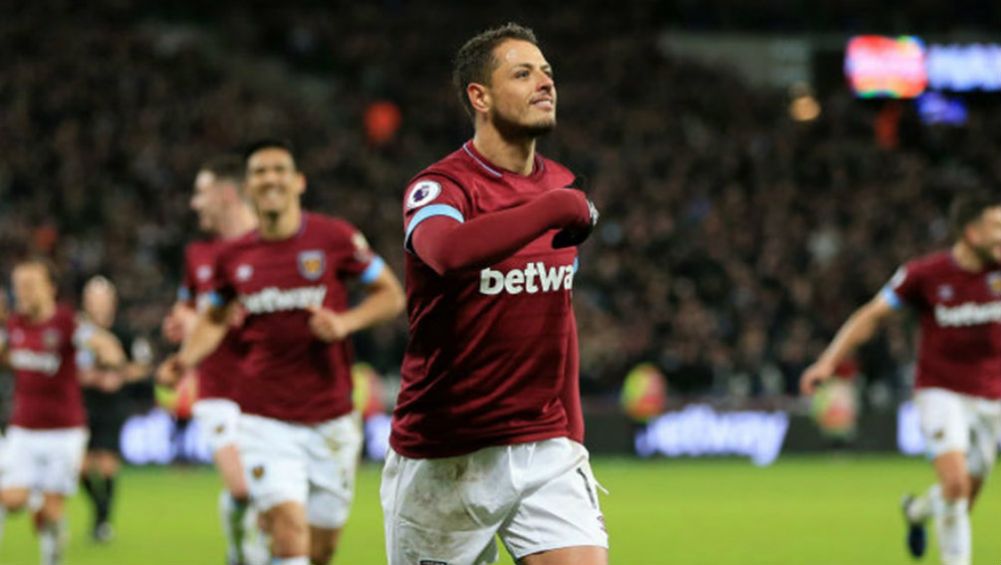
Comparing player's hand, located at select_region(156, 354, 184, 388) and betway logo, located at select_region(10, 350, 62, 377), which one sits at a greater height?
betway logo, located at select_region(10, 350, 62, 377)

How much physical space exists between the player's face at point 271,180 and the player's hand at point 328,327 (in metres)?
0.82

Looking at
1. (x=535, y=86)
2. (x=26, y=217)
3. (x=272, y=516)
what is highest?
(x=26, y=217)

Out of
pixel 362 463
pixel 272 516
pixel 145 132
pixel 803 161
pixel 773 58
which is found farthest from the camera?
pixel 773 58

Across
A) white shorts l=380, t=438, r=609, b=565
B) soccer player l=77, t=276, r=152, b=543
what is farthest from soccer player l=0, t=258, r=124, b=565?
white shorts l=380, t=438, r=609, b=565

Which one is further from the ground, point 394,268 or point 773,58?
point 773,58

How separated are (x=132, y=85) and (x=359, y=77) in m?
6.52

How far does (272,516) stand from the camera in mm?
8039

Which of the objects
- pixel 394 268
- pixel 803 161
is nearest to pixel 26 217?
pixel 394 268

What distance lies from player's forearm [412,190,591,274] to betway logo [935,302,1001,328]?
658cm

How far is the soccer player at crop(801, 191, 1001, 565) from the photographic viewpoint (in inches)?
415

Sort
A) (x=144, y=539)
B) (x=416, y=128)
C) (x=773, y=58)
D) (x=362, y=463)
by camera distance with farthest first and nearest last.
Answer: (x=773, y=58) → (x=416, y=128) → (x=362, y=463) → (x=144, y=539)

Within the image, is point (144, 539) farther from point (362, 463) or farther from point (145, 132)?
point (145, 132)

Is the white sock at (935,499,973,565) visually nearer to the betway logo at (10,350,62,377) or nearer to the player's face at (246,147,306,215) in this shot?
the player's face at (246,147,306,215)

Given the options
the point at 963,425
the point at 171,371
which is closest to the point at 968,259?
the point at 963,425
